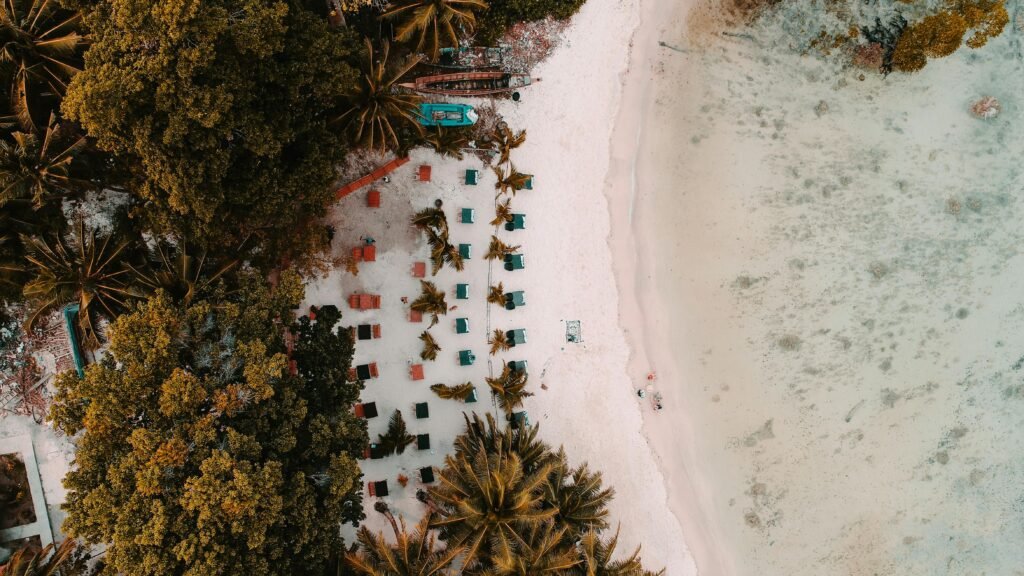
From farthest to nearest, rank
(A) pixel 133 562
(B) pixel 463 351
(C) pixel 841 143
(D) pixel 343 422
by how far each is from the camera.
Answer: (C) pixel 841 143, (B) pixel 463 351, (D) pixel 343 422, (A) pixel 133 562

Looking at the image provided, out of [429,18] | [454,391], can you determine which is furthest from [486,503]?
[429,18]

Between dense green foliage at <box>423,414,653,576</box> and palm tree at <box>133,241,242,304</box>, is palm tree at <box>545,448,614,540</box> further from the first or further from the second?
palm tree at <box>133,241,242,304</box>

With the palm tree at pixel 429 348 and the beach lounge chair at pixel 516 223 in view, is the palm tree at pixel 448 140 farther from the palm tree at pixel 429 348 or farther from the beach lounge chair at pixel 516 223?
the palm tree at pixel 429 348

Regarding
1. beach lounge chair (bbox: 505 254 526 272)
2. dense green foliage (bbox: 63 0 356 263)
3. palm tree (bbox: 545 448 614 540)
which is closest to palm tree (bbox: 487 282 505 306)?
beach lounge chair (bbox: 505 254 526 272)

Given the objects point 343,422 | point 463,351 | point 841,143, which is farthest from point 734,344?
point 343,422

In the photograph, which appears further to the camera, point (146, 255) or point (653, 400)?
point (653, 400)

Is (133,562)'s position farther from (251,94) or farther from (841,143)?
(841,143)

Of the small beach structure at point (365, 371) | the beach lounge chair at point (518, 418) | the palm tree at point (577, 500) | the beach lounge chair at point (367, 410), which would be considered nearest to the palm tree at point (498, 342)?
the beach lounge chair at point (518, 418)
